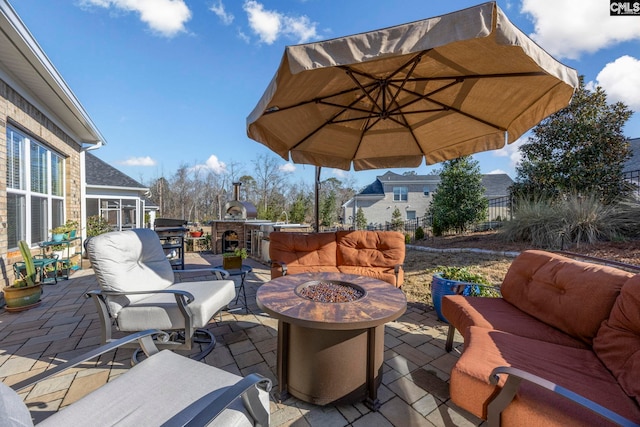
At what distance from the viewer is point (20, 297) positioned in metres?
3.44

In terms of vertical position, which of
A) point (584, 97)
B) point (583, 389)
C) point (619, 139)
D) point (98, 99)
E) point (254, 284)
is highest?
point (98, 99)

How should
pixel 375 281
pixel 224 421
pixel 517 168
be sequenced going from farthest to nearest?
1. pixel 517 168
2. pixel 375 281
3. pixel 224 421

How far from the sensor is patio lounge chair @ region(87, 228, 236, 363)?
84.9 inches

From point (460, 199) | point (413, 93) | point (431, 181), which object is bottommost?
point (460, 199)

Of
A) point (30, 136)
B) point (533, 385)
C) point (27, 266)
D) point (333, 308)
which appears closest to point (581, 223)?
point (533, 385)

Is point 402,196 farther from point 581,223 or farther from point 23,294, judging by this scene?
point 23,294

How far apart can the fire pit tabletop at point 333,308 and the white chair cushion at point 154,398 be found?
459mm

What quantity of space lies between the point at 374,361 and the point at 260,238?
5.28 meters

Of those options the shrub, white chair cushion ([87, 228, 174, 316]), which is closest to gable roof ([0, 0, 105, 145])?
white chair cushion ([87, 228, 174, 316])

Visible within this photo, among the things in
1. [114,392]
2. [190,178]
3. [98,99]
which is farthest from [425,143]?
[190,178]

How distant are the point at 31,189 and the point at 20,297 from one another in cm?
248

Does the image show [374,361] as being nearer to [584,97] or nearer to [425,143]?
[425,143]

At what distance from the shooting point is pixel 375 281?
2541 mm

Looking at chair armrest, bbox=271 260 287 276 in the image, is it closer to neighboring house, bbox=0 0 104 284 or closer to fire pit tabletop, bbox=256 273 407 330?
fire pit tabletop, bbox=256 273 407 330
